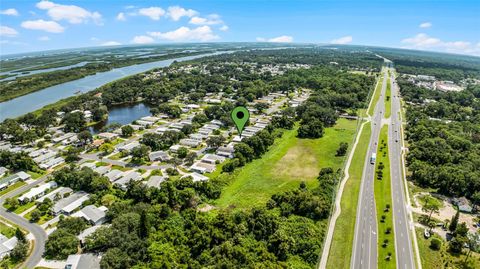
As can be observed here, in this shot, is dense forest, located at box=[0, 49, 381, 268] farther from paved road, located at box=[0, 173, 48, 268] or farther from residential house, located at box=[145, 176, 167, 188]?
residential house, located at box=[145, 176, 167, 188]

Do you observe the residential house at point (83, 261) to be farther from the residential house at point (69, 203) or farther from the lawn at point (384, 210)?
the lawn at point (384, 210)

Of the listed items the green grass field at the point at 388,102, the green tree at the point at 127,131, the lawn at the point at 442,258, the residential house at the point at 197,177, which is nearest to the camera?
the lawn at the point at 442,258

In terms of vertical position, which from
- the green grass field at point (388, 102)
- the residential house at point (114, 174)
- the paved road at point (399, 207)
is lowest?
the paved road at point (399, 207)

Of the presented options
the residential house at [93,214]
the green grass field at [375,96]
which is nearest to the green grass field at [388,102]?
the green grass field at [375,96]

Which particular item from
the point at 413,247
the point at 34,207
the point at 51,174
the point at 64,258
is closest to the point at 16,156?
the point at 51,174

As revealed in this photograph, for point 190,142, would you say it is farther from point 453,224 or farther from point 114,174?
point 453,224
